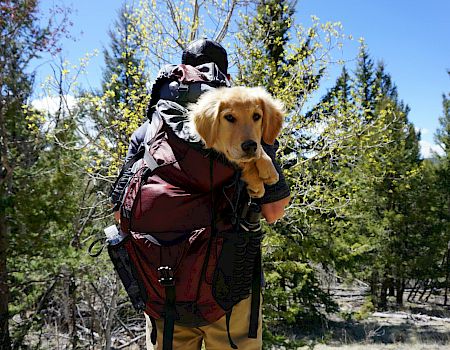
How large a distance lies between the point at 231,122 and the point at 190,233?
1.16 ft

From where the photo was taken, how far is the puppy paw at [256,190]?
1282 mm

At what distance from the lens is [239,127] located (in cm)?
124

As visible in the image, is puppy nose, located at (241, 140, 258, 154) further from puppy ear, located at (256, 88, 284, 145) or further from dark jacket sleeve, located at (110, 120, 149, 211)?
dark jacket sleeve, located at (110, 120, 149, 211)

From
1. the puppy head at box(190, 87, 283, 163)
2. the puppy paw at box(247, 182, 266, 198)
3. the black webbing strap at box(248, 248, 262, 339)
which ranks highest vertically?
the puppy head at box(190, 87, 283, 163)

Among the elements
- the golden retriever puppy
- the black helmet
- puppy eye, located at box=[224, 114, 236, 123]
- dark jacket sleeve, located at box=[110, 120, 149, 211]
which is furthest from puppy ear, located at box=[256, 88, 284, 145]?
dark jacket sleeve, located at box=[110, 120, 149, 211]

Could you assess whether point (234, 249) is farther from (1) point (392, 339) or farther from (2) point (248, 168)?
(1) point (392, 339)

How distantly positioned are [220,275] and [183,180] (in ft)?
1.03

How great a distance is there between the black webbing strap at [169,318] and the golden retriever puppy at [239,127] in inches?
15.9

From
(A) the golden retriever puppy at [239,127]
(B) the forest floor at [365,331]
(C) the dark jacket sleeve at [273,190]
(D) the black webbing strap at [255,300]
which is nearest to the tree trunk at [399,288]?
(B) the forest floor at [365,331]

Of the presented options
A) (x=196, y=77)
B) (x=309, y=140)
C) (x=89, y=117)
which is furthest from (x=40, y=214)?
(x=196, y=77)

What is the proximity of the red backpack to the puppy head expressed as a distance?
6 cm

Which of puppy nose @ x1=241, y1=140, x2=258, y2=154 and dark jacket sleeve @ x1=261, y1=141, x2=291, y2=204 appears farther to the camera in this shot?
dark jacket sleeve @ x1=261, y1=141, x2=291, y2=204

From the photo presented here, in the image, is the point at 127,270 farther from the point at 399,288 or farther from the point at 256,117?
the point at 399,288

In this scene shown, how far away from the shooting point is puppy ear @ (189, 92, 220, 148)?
1226 mm
